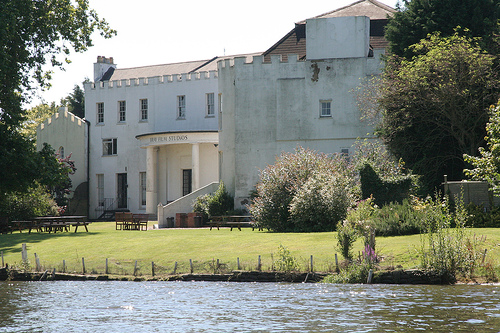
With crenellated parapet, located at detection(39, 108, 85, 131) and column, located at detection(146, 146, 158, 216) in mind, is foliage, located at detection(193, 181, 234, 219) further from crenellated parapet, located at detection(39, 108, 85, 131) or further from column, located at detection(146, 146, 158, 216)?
crenellated parapet, located at detection(39, 108, 85, 131)

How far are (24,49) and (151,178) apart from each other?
1785cm

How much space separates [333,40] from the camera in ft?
135

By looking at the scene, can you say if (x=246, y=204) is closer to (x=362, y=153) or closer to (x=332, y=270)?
(x=362, y=153)

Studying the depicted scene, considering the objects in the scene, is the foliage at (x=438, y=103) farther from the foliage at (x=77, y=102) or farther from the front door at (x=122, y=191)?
the foliage at (x=77, y=102)

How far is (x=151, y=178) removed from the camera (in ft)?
166

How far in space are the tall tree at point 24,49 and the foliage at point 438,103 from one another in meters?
17.2

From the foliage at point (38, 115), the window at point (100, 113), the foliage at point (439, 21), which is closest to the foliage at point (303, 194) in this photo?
the foliage at point (439, 21)

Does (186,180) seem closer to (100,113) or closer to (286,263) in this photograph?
(100,113)

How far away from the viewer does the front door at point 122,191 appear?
55438mm

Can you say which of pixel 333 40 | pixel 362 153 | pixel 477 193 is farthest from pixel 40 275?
pixel 333 40

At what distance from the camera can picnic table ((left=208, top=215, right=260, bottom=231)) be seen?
115ft

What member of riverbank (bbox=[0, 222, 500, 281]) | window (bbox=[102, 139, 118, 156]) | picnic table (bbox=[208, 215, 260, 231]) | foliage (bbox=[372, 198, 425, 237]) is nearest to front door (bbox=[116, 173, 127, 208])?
window (bbox=[102, 139, 118, 156])

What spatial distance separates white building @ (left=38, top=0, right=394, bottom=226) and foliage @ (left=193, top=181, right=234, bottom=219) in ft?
2.10

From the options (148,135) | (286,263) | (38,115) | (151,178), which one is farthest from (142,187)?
(38,115)
